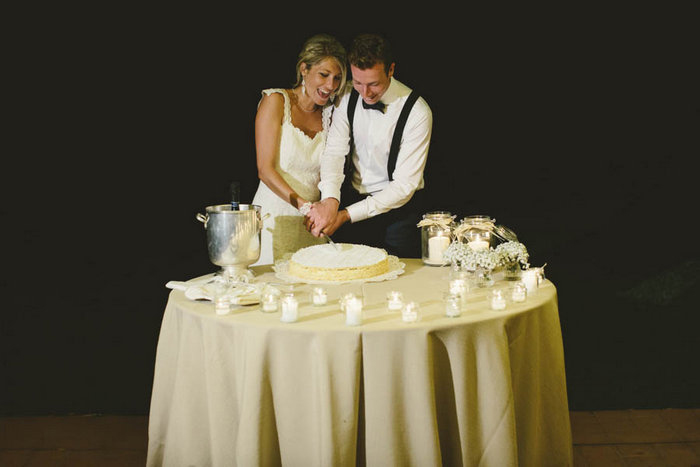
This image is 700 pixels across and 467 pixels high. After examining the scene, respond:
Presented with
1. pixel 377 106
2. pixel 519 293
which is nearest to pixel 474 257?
pixel 519 293

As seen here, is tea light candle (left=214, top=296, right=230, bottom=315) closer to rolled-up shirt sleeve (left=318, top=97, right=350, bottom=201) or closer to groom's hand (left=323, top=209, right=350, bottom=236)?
groom's hand (left=323, top=209, right=350, bottom=236)

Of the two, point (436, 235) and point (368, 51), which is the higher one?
point (368, 51)

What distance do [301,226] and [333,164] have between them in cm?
36

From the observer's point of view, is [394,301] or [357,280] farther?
[357,280]

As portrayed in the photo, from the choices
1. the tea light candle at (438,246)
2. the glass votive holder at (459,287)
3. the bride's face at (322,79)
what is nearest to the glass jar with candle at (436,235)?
the tea light candle at (438,246)

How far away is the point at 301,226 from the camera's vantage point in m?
3.23

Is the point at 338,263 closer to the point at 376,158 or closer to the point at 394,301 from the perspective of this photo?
the point at 394,301

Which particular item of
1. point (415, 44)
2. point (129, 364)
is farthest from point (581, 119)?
point (129, 364)

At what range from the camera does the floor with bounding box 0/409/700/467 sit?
2.71m

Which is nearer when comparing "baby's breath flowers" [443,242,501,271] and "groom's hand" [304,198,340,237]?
"baby's breath flowers" [443,242,501,271]

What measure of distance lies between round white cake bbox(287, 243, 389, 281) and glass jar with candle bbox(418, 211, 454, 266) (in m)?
0.22

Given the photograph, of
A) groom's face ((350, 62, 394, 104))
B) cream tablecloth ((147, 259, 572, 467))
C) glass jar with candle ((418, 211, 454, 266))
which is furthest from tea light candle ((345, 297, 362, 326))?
groom's face ((350, 62, 394, 104))

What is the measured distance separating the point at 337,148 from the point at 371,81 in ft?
1.43

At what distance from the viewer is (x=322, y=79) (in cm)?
295
